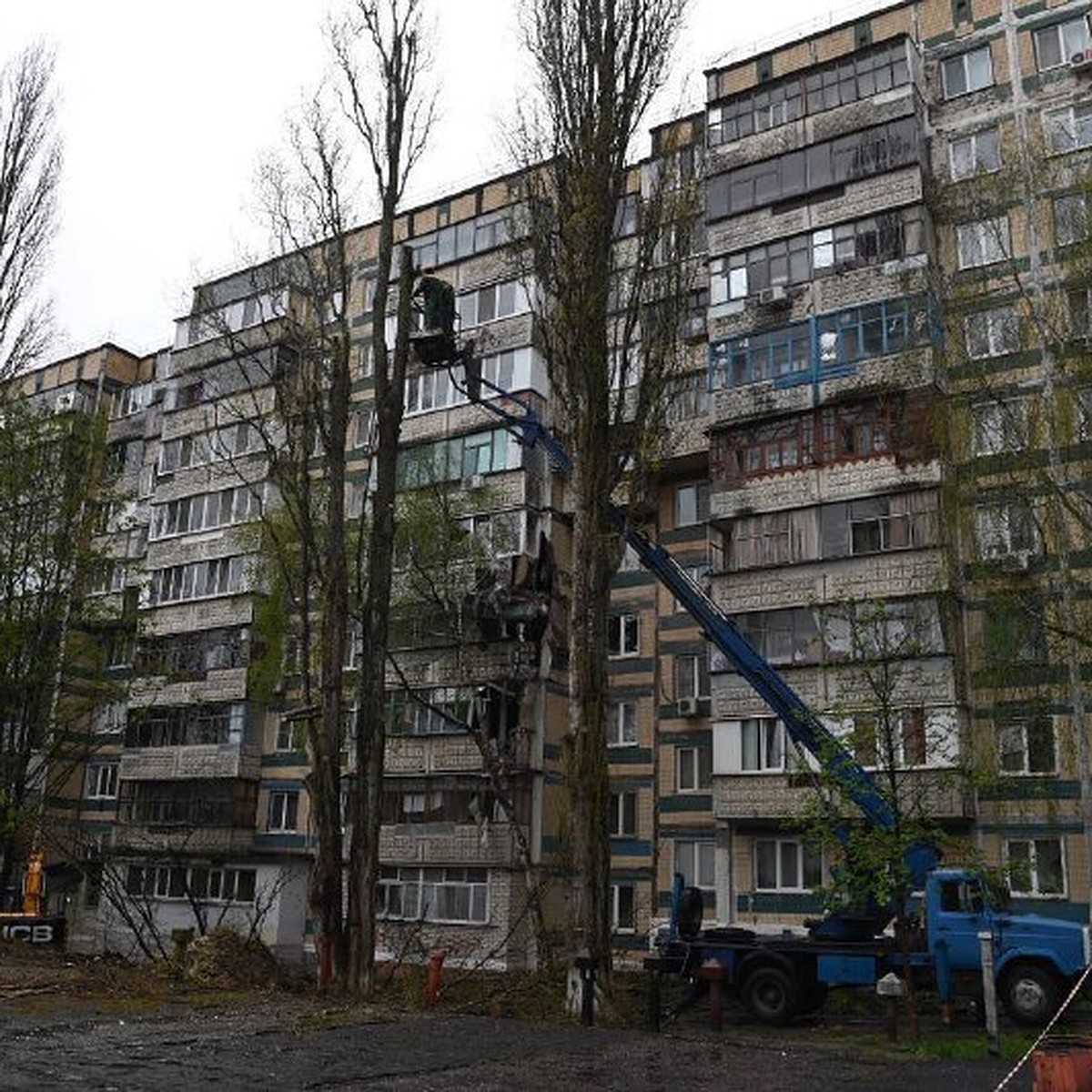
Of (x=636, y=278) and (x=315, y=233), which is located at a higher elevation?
(x=315, y=233)

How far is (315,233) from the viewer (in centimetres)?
2370

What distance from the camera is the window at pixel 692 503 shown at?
34594 mm

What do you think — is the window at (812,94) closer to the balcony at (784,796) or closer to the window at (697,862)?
the balcony at (784,796)

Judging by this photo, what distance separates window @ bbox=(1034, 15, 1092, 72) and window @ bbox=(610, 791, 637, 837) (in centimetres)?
2223

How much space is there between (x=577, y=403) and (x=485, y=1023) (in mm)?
9450

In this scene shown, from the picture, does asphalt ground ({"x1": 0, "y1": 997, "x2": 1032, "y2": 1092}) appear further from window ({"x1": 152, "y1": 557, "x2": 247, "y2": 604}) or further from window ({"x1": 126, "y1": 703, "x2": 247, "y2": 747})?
window ({"x1": 152, "y1": 557, "x2": 247, "y2": 604})

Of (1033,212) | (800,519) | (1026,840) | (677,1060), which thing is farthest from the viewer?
(800,519)

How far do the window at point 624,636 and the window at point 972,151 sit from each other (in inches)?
586

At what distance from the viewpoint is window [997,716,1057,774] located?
82.9ft

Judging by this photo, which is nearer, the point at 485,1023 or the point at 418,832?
the point at 485,1023

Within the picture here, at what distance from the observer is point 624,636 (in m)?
34.8

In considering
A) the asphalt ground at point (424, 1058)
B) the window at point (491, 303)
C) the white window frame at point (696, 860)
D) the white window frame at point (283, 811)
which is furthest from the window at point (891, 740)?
the white window frame at point (283, 811)

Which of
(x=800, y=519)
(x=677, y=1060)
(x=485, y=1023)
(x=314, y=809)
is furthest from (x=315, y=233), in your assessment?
(x=677, y=1060)

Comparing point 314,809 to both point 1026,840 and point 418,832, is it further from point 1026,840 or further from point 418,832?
point 1026,840
